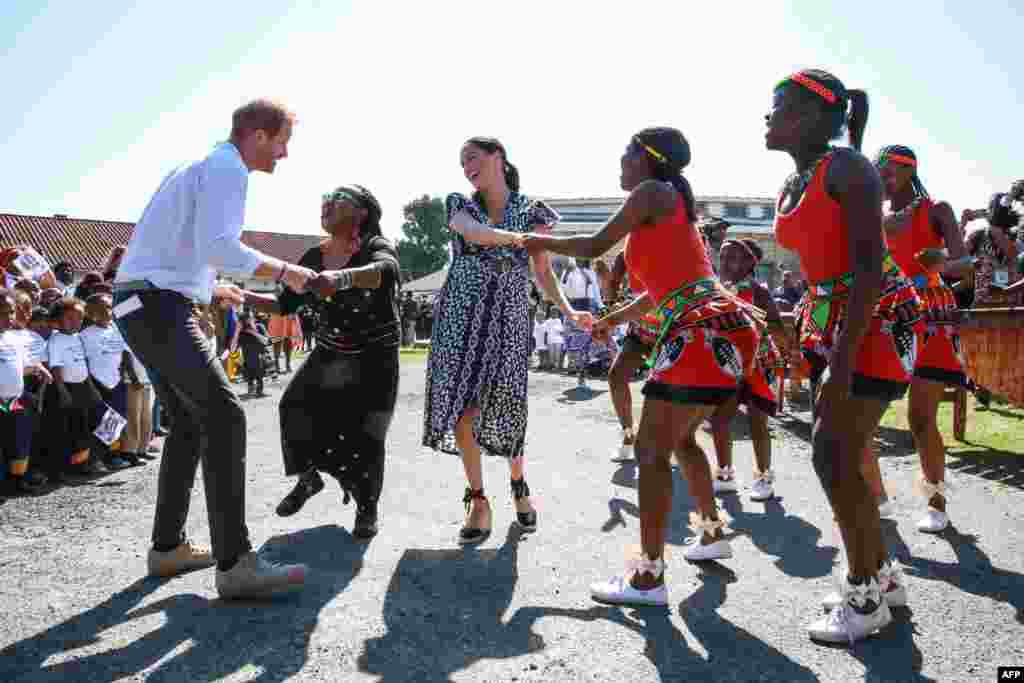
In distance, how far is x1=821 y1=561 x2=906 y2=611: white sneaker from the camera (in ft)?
10.2

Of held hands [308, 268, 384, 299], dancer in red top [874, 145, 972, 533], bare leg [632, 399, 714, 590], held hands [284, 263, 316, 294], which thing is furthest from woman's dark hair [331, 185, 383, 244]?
dancer in red top [874, 145, 972, 533]

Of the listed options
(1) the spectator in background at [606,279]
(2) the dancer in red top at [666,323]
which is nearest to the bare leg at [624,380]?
(1) the spectator in background at [606,279]

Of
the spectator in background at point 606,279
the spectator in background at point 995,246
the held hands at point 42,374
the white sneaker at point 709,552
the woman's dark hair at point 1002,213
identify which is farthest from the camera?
the woman's dark hair at point 1002,213

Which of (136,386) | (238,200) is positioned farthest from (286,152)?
(136,386)

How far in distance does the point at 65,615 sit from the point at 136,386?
13.8 feet

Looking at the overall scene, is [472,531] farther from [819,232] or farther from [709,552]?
[819,232]

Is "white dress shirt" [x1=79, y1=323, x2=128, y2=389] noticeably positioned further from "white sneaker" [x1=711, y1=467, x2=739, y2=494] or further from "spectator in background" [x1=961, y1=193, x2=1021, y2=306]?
"spectator in background" [x1=961, y1=193, x2=1021, y2=306]

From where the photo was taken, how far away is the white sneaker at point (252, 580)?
3217 mm

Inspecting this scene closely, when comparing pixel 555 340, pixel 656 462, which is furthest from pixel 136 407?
pixel 555 340

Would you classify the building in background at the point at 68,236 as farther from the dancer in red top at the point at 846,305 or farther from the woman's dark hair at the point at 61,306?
the dancer in red top at the point at 846,305

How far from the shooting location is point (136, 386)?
6.91 meters

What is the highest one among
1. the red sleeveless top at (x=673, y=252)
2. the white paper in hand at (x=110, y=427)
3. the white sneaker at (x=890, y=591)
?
the red sleeveless top at (x=673, y=252)

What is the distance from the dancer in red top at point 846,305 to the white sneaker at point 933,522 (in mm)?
1548

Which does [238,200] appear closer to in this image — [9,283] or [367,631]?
[367,631]
